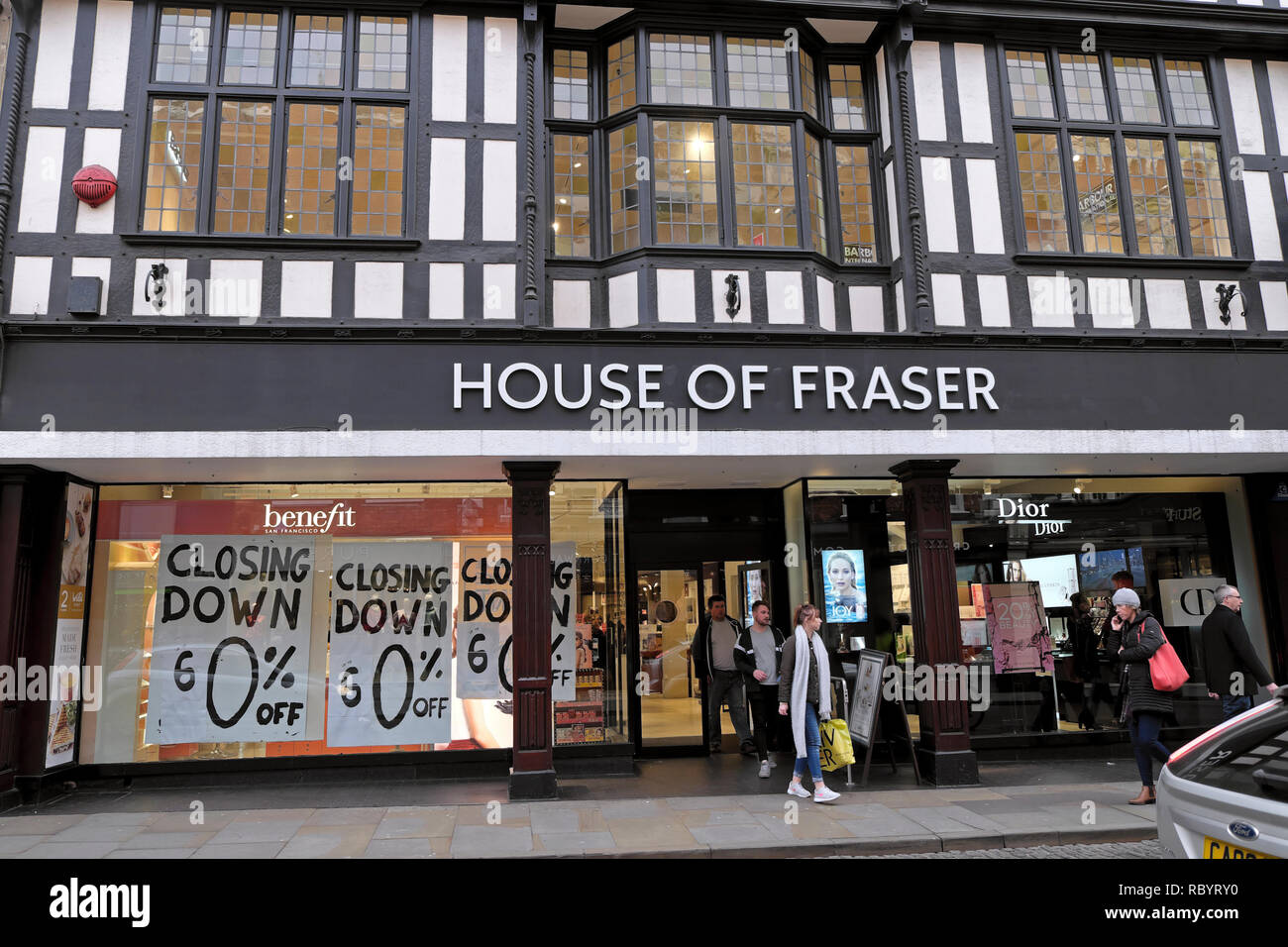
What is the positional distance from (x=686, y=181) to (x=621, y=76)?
167 cm

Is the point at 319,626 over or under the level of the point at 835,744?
over

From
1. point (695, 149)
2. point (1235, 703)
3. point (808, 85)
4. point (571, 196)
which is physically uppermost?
point (808, 85)

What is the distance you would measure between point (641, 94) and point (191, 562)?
309 inches

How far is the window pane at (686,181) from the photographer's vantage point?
9.81 meters

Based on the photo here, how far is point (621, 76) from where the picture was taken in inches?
404

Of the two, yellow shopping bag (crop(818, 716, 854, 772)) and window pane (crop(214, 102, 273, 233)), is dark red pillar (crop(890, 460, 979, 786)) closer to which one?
yellow shopping bag (crop(818, 716, 854, 772))

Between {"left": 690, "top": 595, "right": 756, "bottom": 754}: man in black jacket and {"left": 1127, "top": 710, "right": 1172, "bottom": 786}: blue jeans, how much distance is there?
4328 millimetres

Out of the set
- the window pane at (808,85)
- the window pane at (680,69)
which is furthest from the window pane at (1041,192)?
the window pane at (680,69)

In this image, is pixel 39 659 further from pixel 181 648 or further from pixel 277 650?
pixel 277 650

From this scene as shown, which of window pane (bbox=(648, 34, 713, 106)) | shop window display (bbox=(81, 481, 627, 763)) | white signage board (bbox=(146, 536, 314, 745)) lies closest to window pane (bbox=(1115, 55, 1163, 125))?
window pane (bbox=(648, 34, 713, 106))

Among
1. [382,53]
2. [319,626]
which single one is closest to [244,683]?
[319,626]

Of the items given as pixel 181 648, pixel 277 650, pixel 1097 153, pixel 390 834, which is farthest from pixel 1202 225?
pixel 181 648

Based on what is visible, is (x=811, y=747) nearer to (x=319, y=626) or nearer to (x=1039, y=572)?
(x=1039, y=572)

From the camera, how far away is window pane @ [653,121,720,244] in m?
9.81
